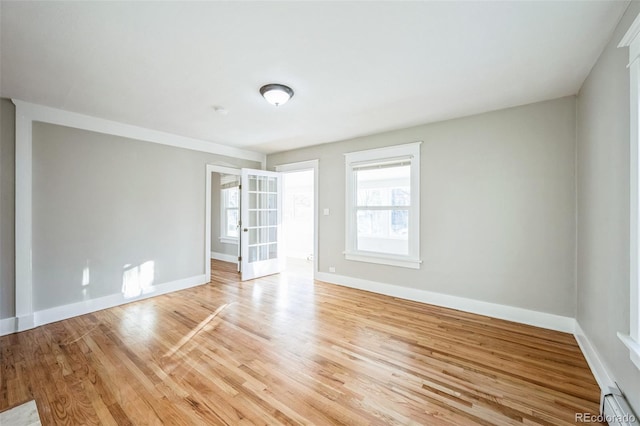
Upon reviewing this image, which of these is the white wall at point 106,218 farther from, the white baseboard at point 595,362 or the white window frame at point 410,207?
the white baseboard at point 595,362

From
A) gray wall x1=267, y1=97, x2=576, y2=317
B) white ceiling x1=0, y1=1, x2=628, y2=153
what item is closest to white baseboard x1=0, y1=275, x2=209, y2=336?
white ceiling x1=0, y1=1, x2=628, y2=153

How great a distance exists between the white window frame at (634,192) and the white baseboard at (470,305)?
5.23 feet

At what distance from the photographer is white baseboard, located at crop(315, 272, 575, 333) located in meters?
2.97

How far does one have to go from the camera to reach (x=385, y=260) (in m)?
4.24

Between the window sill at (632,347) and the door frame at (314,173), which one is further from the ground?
the door frame at (314,173)

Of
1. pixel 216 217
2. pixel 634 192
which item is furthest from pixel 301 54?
pixel 216 217

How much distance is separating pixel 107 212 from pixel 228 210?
3.39 m

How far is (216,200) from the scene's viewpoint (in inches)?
284

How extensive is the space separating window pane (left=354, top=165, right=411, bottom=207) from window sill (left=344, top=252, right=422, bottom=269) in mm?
844

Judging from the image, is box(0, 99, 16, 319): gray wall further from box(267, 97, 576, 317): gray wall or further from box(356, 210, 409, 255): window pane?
box(267, 97, 576, 317): gray wall

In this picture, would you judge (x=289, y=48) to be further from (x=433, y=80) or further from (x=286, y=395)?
(x=286, y=395)

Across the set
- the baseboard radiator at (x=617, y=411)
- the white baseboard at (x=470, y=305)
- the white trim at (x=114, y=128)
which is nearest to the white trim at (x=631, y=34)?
the baseboard radiator at (x=617, y=411)

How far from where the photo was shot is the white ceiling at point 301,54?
169cm

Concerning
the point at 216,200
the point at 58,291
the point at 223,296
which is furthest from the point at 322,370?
the point at 216,200
